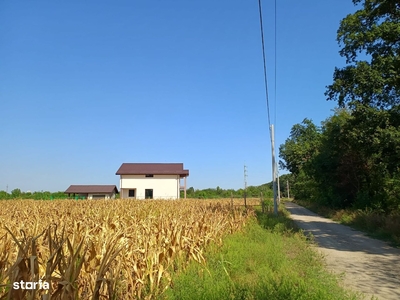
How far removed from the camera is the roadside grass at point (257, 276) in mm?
5051

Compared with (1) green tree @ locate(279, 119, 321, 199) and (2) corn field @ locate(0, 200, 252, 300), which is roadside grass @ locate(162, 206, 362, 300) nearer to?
(2) corn field @ locate(0, 200, 252, 300)

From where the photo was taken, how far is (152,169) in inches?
1861

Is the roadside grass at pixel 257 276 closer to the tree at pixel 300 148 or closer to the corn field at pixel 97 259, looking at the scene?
the corn field at pixel 97 259

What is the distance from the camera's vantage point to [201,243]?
26.7ft

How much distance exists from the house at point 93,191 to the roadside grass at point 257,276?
49.4m

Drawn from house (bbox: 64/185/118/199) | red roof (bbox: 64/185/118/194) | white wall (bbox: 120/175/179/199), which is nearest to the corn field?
white wall (bbox: 120/175/179/199)

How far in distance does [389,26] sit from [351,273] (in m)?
11.9

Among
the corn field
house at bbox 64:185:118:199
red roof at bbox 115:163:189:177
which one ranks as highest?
red roof at bbox 115:163:189:177

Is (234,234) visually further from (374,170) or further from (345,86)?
(374,170)

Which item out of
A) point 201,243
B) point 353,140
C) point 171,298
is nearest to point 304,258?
point 201,243

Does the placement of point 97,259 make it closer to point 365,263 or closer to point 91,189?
point 365,263

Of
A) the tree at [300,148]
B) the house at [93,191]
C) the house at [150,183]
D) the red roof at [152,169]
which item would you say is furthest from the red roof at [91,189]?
the tree at [300,148]

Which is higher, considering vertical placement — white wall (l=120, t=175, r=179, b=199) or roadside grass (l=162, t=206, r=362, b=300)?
white wall (l=120, t=175, r=179, b=199)

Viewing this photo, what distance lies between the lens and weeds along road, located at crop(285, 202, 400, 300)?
6379 millimetres
